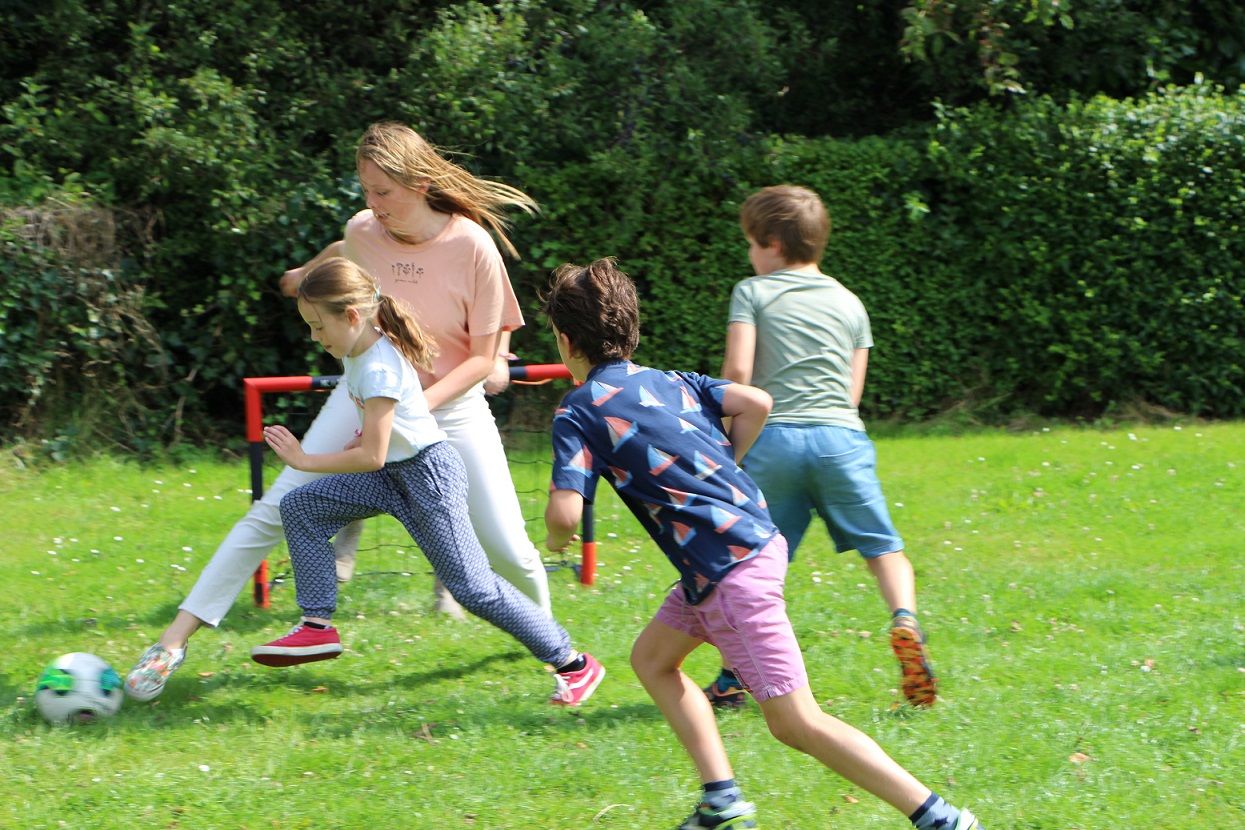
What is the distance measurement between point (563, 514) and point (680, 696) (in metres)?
0.68

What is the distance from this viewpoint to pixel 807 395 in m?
4.29

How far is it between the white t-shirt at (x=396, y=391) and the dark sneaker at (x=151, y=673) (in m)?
1.00

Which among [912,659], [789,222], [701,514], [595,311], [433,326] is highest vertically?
[789,222]

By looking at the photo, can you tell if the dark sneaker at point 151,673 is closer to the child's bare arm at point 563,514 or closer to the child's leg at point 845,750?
the child's bare arm at point 563,514

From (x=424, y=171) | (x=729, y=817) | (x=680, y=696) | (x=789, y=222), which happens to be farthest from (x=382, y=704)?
(x=789, y=222)

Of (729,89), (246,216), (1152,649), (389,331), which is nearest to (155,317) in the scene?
(246,216)

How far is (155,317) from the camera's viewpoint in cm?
884

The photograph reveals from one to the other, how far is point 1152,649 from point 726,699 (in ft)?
5.87

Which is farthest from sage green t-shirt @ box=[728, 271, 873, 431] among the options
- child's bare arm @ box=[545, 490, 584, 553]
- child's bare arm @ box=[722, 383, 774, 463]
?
child's bare arm @ box=[545, 490, 584, 553]

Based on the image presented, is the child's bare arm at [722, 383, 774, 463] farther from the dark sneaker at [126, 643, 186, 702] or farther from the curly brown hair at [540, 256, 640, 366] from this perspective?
the dark sneaker at [126, 643, 186, 702]

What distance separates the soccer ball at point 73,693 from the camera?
13.6 feet

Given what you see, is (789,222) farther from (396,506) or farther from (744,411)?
(396,506)

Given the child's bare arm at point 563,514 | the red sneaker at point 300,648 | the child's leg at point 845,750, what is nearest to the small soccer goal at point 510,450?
the red sneaker at point 300,648

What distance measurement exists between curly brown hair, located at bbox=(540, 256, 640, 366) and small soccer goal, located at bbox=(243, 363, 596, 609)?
40.3 inches
